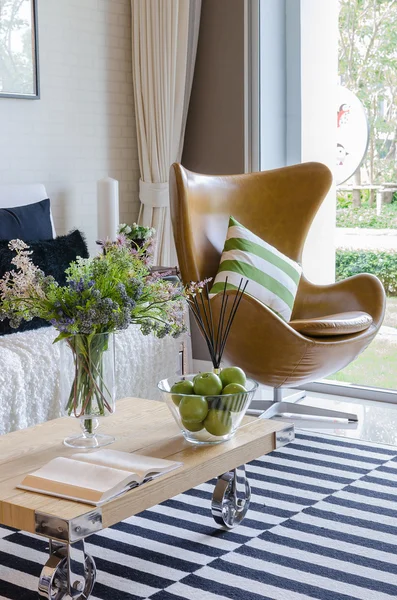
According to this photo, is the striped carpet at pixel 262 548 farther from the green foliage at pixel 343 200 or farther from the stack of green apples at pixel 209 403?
the green foliage at pixel 343 200

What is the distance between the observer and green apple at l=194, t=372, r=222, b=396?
93.4 inches

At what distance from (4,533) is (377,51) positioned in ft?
9.84

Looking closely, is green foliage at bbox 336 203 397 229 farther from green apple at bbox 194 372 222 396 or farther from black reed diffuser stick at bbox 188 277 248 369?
green apple at bbox 194 372 222 396

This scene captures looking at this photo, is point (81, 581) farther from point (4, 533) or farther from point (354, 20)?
point (354, 20)

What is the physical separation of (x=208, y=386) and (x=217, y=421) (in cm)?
10

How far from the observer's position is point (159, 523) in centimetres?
275

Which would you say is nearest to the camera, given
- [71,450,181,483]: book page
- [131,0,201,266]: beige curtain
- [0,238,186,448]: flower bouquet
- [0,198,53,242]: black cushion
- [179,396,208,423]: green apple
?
[71,450,181,483]: book page

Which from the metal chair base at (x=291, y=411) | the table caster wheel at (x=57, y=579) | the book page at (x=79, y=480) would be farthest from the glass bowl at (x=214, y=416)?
the metal chair base at (x=291, y=411)

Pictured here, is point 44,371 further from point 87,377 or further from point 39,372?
point 87,377

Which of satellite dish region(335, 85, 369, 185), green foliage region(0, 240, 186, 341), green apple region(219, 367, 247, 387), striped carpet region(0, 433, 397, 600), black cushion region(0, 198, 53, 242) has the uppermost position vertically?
satellite dish region(335, 85, 369, 185)

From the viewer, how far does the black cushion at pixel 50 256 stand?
11.4 feet

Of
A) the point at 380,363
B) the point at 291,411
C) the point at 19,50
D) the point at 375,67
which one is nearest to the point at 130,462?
the point at 291,411

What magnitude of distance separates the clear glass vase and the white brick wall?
210 cm

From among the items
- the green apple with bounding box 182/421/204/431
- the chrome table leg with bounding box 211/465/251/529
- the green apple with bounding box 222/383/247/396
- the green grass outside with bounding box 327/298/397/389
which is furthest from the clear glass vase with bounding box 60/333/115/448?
the green grass outside with bounding box 327/298/397/389
